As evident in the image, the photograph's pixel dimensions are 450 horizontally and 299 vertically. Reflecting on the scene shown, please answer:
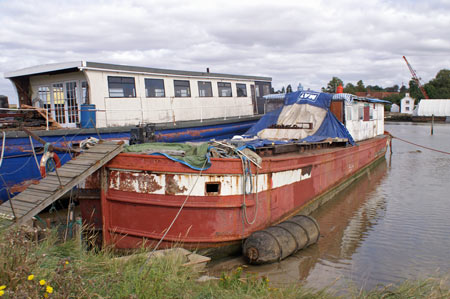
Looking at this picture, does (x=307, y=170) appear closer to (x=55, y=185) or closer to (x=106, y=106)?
(x=55, y=185)

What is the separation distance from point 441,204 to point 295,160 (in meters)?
6.77

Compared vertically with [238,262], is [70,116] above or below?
above

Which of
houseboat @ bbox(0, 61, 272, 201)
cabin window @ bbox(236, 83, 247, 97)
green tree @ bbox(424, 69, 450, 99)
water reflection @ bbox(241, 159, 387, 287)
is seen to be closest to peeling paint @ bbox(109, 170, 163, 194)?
water reflection @ bbox(241, 159, 387, 287)

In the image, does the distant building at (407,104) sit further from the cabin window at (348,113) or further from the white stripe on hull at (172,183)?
the white stripe on hull at (172,183)

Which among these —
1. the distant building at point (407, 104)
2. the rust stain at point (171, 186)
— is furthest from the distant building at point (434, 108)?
the rust stain at point (171, 186)

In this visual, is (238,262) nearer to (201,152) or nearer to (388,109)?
(201,152)

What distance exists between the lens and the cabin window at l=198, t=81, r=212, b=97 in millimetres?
15703

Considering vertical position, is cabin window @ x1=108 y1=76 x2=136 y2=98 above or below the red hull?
above

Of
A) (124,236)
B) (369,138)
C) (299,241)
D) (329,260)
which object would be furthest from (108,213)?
(369,138)

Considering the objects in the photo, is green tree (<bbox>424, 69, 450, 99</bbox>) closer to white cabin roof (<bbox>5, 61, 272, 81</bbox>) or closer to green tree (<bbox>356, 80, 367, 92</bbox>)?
green tree (<bbox>356, 80, 367, 92</bbox>)

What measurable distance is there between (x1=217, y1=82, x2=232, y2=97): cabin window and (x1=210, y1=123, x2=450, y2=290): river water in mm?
→ 6529

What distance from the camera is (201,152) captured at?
791 centimetres

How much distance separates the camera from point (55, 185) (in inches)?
281

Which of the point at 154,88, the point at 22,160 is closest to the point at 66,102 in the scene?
the point at 154,88
